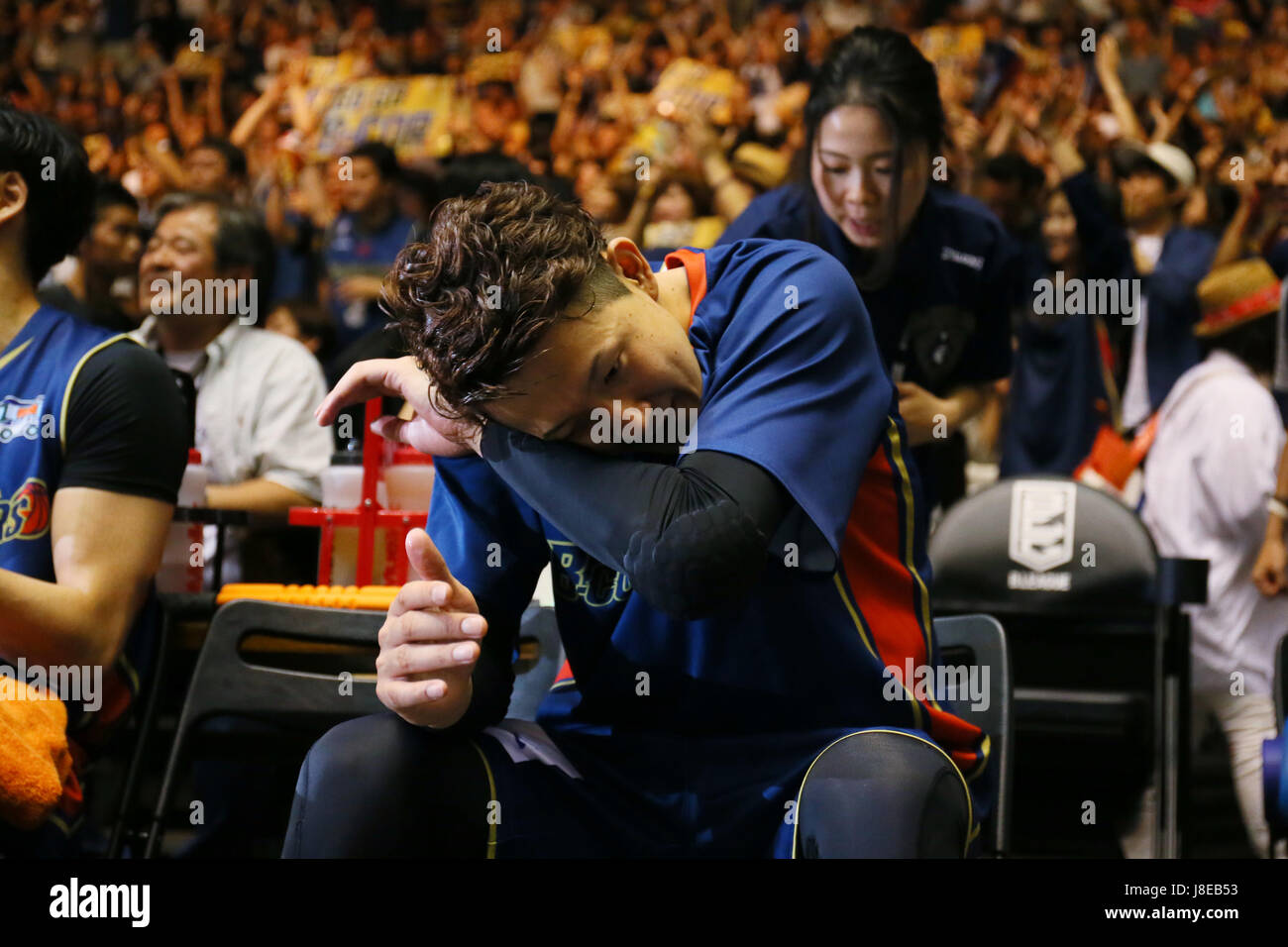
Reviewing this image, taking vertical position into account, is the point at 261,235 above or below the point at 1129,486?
above

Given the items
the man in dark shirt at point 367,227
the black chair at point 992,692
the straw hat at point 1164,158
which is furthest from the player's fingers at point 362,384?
the straw hat at point 1164,158

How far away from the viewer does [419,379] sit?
1.46 m

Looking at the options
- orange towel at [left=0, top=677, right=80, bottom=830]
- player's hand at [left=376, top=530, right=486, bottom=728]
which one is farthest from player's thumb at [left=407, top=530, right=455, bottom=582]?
orange towel at [left=0, top=677, right=80, bottom=830]

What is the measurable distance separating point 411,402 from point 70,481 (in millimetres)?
815

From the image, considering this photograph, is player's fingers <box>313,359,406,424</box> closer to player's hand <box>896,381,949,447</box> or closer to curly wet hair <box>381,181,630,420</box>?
curly wet hair <box>381,181,630,420</box>

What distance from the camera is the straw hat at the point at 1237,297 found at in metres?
3.70

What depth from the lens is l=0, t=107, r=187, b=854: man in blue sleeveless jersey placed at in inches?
76.0

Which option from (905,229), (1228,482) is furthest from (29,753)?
(1228,482)

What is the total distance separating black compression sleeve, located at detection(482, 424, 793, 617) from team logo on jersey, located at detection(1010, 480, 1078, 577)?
183cm

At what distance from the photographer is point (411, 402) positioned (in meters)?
1.46

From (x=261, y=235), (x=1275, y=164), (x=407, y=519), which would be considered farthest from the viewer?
(x=1275, y=164)
